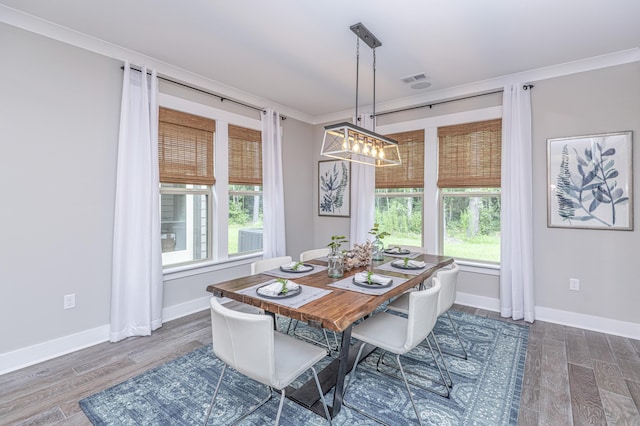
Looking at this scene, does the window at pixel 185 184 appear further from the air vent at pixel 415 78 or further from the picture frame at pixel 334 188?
the air vent at pixel 415 78

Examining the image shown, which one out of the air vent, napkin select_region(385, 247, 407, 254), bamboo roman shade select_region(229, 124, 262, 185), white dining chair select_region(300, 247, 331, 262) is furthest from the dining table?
the air vent

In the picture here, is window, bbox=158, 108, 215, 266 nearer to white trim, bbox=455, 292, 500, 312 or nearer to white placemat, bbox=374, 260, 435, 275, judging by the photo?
white placemat, bbox=374, 260, 435, 275

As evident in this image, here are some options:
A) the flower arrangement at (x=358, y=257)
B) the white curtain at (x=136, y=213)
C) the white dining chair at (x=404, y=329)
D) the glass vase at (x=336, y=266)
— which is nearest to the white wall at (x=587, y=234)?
the flower arrangement at (x=358, y=257)

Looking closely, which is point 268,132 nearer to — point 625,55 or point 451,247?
point 451,247

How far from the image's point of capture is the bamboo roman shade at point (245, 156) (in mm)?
4027

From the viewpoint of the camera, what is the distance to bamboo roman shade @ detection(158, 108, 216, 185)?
3328mm

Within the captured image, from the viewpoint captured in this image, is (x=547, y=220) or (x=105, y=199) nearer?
(x=105, y=199)

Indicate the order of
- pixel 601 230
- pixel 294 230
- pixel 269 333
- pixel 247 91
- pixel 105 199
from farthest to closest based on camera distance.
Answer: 1. pixel 294 230
2. pixel 247 91
3. pixel 601 230
4. pixel 105 199
5. pixel 269 333

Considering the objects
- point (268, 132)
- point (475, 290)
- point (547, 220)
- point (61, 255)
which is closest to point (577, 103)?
point (547, 220)

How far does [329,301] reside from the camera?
1.84m

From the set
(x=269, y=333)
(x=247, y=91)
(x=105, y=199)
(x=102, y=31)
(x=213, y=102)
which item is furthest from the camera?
(x=247, y=91)

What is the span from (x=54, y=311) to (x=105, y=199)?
101 centimetres

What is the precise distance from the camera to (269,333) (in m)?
1.46

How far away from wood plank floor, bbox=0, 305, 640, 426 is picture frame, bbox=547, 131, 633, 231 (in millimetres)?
1122
